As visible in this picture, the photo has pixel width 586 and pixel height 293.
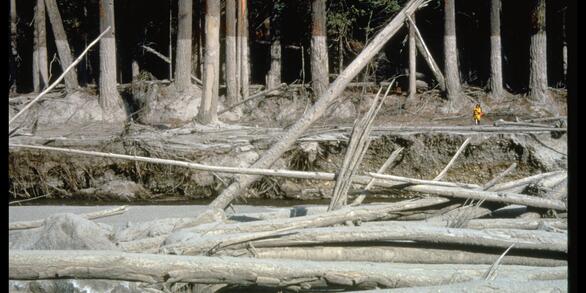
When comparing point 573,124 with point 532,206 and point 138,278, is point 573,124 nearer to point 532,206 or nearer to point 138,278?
point 138,278

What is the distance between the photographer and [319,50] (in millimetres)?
22672

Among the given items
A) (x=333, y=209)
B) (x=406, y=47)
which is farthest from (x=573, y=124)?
(x=406, y=47)

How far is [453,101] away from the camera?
22062mm

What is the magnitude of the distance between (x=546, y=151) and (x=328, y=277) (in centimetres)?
1299

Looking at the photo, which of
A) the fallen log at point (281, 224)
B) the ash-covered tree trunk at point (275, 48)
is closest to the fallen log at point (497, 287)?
the fallen log at point (281, 224)

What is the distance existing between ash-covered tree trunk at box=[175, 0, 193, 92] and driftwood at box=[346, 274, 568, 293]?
58.7 ft

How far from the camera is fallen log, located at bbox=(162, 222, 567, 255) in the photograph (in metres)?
5.13

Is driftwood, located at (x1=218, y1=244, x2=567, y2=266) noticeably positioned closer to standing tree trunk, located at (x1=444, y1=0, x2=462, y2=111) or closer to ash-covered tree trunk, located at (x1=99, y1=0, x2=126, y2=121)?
standing tree trunk, located at (x1=444, y1=0, x2=462, y2=111)

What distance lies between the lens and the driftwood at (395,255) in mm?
5160

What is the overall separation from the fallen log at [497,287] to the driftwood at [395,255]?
2.18 ft

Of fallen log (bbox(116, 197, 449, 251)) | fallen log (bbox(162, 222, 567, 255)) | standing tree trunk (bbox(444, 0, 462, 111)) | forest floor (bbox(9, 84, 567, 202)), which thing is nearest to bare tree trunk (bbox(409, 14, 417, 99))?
standing tree trunk (bbox(444, 0, 462, 111))

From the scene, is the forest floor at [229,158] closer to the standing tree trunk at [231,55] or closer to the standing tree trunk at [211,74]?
the standing tree trunk at [211,74]

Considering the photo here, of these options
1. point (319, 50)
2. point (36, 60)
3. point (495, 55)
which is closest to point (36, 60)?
point (36, 60)

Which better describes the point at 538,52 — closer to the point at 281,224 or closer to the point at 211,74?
the point at 211,74
